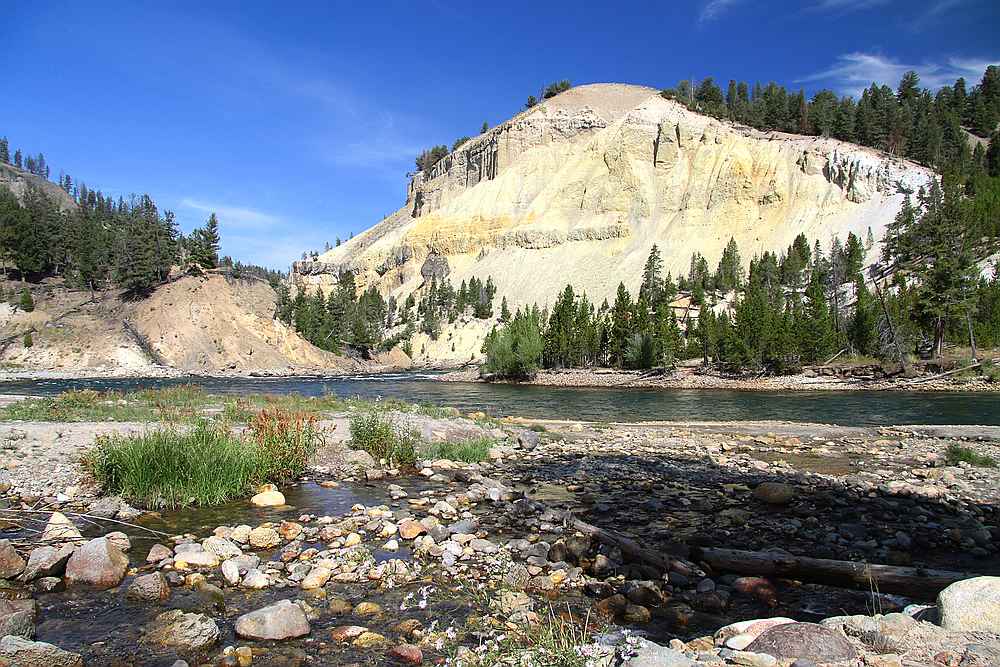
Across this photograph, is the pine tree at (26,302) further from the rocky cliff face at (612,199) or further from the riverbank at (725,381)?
the rocky cliff face at (612,199)

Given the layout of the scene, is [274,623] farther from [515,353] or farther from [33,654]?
[515,353]

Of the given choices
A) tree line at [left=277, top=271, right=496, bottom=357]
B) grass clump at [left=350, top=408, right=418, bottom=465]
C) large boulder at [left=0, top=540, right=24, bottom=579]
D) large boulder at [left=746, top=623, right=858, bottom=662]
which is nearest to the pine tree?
tree line at [left=277, top=271, right=496, bottom=357]

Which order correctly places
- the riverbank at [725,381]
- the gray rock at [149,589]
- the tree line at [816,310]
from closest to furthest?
the gray rock at [149,589] < the riverbank at [725,381] < the tree line at [816,310]

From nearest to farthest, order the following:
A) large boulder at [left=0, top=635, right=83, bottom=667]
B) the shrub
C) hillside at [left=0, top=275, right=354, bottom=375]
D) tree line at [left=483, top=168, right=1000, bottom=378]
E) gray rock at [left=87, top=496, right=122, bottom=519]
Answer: large boulder at [left=0, top=635, right=83, bottom=667]
gray rock at [left=87, top=496, right=122, bottom=519]
tree line at [left=483, top=168, right=1000, bottom=378]
hillside at [left=0, top=275, right=354, bottom=375]
the shrub

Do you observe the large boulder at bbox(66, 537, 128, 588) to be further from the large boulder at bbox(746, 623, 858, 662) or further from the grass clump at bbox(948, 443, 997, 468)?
the grass clump at bbox(948, 443, 997, 468)

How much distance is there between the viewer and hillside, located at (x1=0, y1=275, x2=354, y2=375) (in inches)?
2381

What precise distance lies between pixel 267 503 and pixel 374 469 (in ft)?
10.7

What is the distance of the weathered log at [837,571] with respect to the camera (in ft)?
22.1

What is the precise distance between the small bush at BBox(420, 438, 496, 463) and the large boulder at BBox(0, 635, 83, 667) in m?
10.4

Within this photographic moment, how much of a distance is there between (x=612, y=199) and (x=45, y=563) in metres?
118

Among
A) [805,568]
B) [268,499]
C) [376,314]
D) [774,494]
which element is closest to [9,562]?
[268,499]

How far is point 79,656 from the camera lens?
5121mm

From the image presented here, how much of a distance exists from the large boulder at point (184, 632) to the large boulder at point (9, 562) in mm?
2289

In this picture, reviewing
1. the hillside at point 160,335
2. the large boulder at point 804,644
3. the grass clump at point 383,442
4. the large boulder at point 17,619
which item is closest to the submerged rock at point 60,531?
the large boulder at point 17,619
